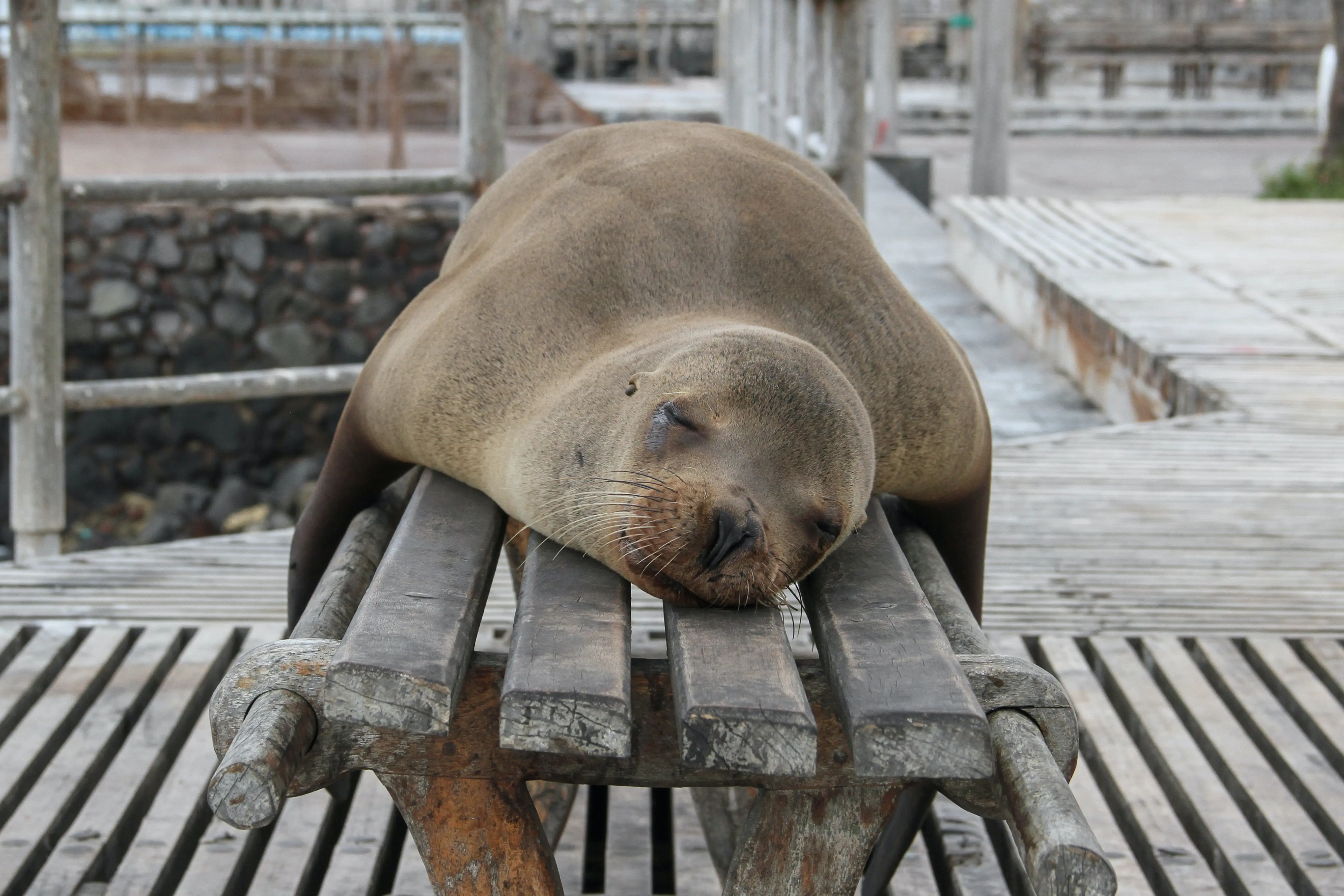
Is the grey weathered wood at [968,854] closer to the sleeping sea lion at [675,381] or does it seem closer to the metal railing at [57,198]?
the sleeping sea lion at [675,381]

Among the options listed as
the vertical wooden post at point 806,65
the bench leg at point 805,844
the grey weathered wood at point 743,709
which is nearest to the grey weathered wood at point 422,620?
the grey weathered wood at point 743,709

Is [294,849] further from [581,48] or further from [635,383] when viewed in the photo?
[581,48]

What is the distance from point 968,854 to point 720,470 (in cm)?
111

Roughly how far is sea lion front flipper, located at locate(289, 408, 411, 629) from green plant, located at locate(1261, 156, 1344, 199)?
30.7 feet

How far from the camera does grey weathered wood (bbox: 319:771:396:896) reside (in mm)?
2523

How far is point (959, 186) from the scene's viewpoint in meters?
14.9

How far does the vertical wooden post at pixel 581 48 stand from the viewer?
22.6 m

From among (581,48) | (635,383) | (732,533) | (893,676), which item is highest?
(581,48)

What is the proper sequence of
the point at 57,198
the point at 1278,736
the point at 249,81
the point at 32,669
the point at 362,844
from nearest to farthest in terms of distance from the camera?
the point at 362,844 → the point at 1278,736 → the point at 32,669 → the point at 57,198 → the point at 249,81

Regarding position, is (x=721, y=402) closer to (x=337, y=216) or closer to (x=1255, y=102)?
(x=337, y=216)

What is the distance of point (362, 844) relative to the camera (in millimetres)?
2650

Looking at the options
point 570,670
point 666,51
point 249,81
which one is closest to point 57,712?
point 570,670

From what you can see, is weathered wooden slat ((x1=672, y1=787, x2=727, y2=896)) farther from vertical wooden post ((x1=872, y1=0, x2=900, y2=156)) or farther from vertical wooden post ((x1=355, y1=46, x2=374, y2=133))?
vertical wooden post ((x1=355, y1=46, x2=374, y2=133))

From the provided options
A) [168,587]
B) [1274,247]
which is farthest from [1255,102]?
[168,587]
